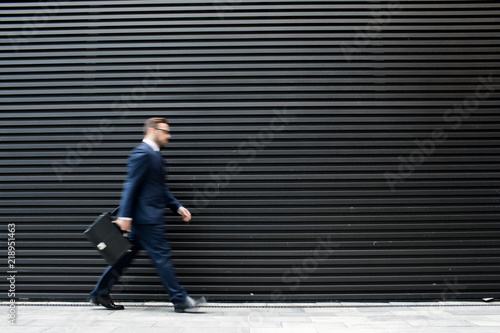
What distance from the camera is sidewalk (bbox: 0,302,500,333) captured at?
332 cm

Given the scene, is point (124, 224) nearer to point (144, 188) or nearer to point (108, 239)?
point (108, 239)

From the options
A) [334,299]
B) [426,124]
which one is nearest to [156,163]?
[334,299]

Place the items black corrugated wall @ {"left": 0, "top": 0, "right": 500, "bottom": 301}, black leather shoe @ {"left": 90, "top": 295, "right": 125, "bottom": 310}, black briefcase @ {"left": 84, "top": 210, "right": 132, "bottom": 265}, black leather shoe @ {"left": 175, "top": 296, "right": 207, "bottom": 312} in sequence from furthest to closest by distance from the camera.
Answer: black corrugated wall @ {"left": 0, "top": 0, "right": 500, "bottom": 301}
black leather shoe @ {"left": 90, "top": 295, "right": 125, "bottom": 310}
black leather shoe @ {"left": 175, "top": 296, "right": 207, "bottom": 312}
black briefcase @ {"left": 84, "top": 210, "right": 132, "bottom": 265}

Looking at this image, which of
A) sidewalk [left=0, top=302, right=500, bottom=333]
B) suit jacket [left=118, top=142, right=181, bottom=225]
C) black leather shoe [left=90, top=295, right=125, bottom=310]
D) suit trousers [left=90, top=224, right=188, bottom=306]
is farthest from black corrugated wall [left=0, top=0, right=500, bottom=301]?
suit jacket [left=118, top=142, right=181, bottom=225]

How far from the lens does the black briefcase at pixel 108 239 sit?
12.3ft

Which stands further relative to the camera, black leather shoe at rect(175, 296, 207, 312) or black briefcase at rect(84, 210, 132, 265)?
black leather shoe at rect(175, 296, 207, 312)

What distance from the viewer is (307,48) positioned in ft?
15.4

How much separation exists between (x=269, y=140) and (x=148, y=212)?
1587 millimetres

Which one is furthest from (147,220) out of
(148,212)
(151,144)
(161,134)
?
(161,134)

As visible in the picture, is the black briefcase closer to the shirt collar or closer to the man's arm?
the man's arm

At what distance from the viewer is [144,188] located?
3904mm

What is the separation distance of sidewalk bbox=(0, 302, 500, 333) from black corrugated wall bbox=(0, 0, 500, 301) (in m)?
0.18

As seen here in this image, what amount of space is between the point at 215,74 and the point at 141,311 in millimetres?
2741

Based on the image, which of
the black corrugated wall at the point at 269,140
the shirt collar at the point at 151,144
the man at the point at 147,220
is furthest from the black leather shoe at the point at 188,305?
the shirt collar at the point at 151,144
